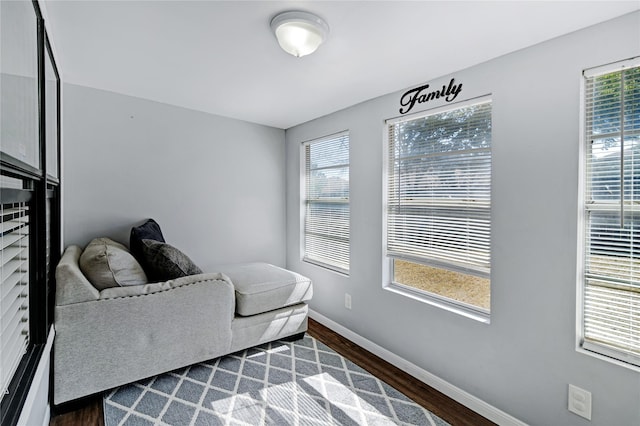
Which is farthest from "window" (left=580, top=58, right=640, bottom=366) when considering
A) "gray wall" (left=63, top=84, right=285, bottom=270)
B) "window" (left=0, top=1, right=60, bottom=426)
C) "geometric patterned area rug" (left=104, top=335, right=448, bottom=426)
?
"gray wall" (left=63, top=84, right=285, bottom=270)

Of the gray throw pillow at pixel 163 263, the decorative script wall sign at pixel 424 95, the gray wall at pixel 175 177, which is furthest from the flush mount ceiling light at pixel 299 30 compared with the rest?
the gray wall at pixel 175 177

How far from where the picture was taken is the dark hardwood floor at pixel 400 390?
6.38 ft

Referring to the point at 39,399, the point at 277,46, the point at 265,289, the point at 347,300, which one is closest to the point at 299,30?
the point at 277,46

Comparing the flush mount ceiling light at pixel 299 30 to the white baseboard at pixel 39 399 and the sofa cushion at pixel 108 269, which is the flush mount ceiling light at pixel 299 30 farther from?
the white baseboard at pixel 39 399

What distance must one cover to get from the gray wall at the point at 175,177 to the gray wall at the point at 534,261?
217 centimetres

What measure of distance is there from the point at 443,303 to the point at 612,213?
46.3 inches

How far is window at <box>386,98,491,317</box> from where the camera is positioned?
7.08 feet

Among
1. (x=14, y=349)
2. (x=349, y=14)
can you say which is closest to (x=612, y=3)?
(x=349, y=14)

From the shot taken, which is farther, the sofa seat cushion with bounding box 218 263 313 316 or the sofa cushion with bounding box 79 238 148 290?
the sofa seat cushion with bounding box 218 263 313 316

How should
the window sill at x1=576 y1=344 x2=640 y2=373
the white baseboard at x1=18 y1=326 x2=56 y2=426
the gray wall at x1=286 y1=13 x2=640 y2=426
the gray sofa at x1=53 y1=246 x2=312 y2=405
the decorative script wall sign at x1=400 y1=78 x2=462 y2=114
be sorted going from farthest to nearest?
the decorative script wall sign at x1=400 y1=78 x2=462 y2=114
the gray sofa at x1=53 y1=246 x2=312 y2=405
the gray wall at x1=286 y1=13 x2=640 y2=426
the window sill at x1=576 y1=344 x2=640 y2=373
the white baseboard at x1=18 y1=326 x2=56 y2=426

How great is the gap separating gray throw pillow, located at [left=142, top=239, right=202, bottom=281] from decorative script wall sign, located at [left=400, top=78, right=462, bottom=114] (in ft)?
6.97

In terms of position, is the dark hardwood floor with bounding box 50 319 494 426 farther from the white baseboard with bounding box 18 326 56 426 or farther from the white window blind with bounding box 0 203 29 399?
the white window blind with bounding box 0 203 29 399

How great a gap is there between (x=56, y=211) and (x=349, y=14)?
2.48m

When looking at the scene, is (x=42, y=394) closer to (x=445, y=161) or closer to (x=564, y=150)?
(x=445, y=161)
